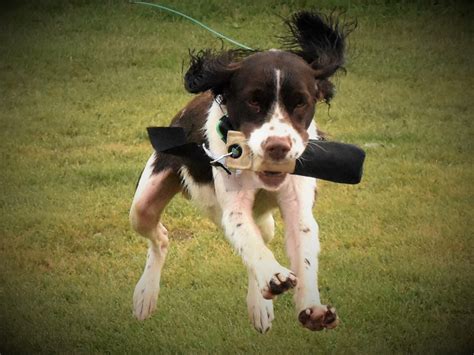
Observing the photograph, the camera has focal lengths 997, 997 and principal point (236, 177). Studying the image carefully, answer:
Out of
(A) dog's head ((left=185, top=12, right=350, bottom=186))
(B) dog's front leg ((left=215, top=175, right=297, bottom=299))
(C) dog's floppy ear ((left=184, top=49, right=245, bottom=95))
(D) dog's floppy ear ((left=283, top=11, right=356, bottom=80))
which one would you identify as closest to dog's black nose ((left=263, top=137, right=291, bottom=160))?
(A) dog's head ((left=185, top=12, right=350, bottom=186))

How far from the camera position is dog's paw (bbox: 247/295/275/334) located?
19.4 feet

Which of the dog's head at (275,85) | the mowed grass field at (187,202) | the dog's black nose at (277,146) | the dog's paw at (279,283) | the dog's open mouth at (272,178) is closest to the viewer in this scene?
the dog's paw at (279,283)

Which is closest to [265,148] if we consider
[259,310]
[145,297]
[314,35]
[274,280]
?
[274,280]

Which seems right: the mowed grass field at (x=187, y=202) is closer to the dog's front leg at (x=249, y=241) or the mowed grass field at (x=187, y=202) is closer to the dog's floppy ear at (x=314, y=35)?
the dog's front leg at (x=249, y=241)

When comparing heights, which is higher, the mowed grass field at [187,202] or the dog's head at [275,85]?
the dog's head at [275,85]

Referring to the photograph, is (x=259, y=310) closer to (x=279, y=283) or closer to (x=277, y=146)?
(x=279, y=283)

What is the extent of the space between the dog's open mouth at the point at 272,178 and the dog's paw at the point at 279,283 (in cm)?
60

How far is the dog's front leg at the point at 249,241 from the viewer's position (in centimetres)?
446

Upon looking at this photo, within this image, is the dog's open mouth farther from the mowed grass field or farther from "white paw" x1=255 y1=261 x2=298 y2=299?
the mowed grass field

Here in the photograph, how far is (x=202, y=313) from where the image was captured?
6.21 metres

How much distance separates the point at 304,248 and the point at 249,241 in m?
0.27

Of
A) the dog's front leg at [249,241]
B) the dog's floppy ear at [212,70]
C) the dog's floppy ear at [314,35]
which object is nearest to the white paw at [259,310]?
the dog's front leg at [249,241]

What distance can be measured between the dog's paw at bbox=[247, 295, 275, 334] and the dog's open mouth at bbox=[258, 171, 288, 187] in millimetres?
1174

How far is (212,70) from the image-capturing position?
5.15 m
